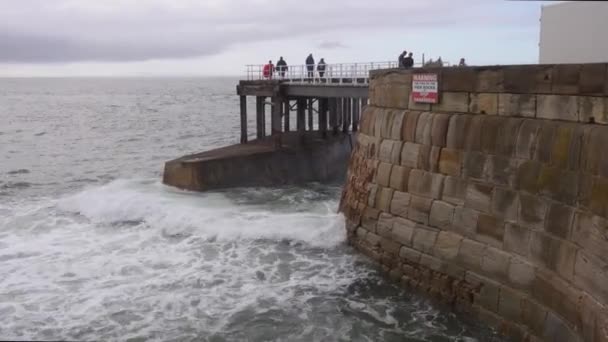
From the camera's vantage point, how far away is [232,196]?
789 inches

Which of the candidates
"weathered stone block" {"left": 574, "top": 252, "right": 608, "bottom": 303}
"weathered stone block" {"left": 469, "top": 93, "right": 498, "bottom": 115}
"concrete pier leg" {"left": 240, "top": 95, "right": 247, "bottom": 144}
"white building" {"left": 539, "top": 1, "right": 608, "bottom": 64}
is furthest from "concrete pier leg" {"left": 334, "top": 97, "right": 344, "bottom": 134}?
"weathered stone block" {"left": 574, "top": 252, "right": 608, "bottom": 303}

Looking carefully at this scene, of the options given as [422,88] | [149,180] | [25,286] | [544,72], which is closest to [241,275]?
[25,286]

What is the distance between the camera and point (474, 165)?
10.8 m

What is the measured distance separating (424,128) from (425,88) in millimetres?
803

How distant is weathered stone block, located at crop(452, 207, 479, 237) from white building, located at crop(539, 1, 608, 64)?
9.44 ft

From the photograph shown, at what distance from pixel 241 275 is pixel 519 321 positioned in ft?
18.4

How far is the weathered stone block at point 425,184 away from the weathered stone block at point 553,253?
2.57 meters

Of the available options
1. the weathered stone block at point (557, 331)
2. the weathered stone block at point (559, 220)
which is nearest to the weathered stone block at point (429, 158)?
the weathered stone block at point (559, 220)

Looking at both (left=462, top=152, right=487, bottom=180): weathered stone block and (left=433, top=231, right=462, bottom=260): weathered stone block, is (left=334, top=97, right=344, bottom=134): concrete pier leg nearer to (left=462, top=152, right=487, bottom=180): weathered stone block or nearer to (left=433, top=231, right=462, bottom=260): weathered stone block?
(left=433, top=231, right=462, bottom=260): weathered stone block

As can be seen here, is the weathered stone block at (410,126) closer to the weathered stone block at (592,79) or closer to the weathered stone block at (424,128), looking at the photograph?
the weathered stone block at (424,128)

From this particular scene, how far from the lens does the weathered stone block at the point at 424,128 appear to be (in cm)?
1201

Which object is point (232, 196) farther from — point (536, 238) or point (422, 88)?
point (536, 238)

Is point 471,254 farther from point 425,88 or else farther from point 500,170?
point 425,88

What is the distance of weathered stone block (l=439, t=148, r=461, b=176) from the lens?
1122cm
